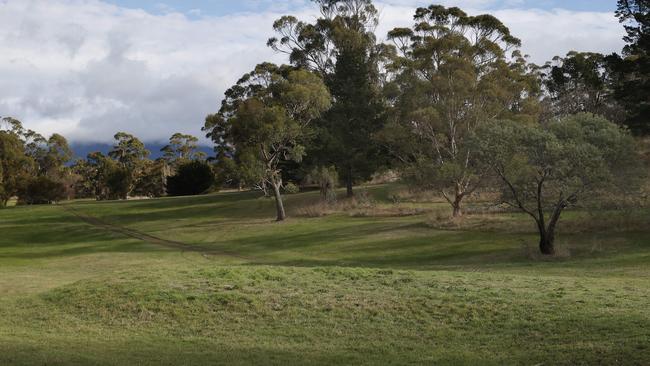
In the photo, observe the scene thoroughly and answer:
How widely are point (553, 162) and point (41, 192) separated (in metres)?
69.9

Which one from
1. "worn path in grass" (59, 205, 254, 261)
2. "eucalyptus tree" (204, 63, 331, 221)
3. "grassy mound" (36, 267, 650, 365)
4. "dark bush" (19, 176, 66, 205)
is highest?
"eucalyptus tree" (204, 63, 331, 221)

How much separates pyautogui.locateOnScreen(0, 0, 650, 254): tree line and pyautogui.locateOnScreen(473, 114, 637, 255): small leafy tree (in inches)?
2.5

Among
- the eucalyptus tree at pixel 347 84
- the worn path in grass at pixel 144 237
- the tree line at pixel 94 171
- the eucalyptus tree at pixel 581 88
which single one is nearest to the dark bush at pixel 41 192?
the tree line at pixel 94 171

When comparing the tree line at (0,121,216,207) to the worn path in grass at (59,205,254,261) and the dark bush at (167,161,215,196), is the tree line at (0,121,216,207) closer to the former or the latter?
the dark bush at (167,161,215,196)

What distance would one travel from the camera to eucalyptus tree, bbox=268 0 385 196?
187ft

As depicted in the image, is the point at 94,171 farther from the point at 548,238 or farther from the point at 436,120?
the point at 548,238

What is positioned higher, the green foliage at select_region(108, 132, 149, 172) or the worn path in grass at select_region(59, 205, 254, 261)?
the green foliage at select_region(108, 132, 149, 172)

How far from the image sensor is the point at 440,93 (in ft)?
148

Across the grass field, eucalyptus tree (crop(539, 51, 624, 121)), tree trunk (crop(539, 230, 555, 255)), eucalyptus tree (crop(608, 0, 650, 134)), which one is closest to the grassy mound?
the grass field

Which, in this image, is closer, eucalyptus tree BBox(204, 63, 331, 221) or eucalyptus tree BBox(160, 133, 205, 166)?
eucalyptus tree BBox(204, 63, 331, 221)

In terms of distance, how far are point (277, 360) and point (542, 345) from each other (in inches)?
189

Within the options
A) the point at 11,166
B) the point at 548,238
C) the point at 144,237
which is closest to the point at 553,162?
the point at 548,238

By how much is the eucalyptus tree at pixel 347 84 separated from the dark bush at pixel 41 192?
3702cm

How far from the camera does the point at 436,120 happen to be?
45000 millimetres
